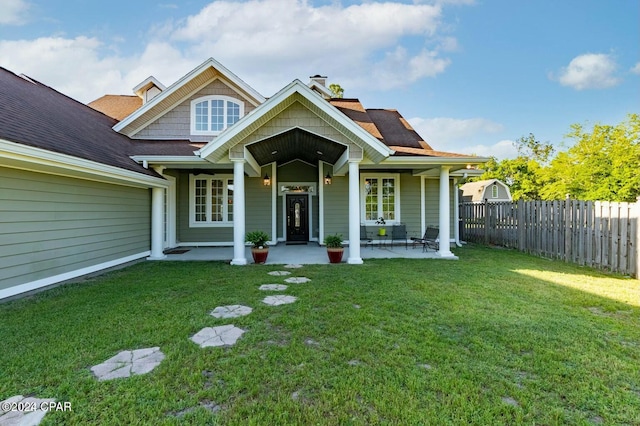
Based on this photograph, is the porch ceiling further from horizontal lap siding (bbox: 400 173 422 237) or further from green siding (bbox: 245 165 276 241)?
horizontal lap siding (bbox: 400 173 422 237)

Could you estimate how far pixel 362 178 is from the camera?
1049cm

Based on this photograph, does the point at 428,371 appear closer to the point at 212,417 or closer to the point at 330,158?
the point at 212,417

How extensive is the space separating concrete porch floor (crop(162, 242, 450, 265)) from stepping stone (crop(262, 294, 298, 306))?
2.71 m

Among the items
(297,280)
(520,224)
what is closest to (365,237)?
(520,224)

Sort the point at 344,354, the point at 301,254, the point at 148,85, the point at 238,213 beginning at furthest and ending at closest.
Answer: the point at 148,85, the point at 301,254, the point at 238,213, the point at 344,354

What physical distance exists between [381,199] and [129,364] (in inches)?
358

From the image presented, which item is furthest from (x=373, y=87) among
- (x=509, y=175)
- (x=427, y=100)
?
(x=509, y=175)

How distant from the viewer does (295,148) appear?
8.93m

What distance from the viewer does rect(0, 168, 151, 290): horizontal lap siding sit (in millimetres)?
4578

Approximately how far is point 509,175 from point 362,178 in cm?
3112

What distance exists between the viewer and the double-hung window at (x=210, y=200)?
10305mm

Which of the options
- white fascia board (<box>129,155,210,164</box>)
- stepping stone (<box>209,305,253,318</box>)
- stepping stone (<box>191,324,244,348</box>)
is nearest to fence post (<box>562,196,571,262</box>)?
stepping stone (<box>209,305,253,318</box>)

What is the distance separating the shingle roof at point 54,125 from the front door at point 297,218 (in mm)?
4558

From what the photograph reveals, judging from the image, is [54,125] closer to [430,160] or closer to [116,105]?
[116,105]
